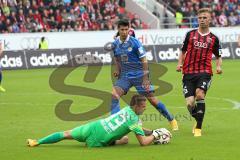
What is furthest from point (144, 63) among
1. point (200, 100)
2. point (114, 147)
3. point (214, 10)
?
point (214, 10)

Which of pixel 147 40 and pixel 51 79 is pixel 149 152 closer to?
pixel 51 79

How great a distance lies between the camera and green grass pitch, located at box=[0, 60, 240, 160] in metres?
11.1

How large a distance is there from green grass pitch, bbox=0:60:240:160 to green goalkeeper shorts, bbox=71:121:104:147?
0.21 metres

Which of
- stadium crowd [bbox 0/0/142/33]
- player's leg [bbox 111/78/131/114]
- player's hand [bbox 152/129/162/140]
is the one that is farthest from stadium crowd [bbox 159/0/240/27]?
player's hand [bbox 152/129/162/140]

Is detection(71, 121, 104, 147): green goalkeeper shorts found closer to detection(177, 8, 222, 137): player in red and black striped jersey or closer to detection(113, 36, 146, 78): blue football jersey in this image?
detection(177, 8, 222, 137): player in red and black striped jersey

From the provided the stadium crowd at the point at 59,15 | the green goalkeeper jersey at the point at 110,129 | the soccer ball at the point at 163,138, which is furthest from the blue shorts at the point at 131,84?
the stadium crowd at the point at 59,15

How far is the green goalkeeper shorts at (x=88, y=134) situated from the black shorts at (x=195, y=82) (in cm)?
256

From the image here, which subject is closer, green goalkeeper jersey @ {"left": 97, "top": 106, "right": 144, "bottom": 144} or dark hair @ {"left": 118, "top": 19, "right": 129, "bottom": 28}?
green goalkeeper jersey @ {"left": 97, "top": 106, "right": 144, "bottom": 144}

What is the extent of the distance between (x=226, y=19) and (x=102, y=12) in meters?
8.43

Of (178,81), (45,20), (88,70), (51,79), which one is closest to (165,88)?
(178,81)

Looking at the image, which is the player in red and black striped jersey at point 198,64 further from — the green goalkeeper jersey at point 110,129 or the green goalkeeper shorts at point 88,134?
the green goalkeeper shorts at point 88,134

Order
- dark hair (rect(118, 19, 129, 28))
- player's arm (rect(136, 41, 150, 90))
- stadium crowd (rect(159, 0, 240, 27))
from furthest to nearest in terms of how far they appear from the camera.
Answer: stadium crowd (rect(159, 0, 240, 27)) → player's arm (rect(136, 41, 150, 90)) → dark hair (rect(118, 19, 129, 28))

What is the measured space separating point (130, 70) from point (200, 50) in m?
1.53

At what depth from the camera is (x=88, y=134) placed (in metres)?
11.8
